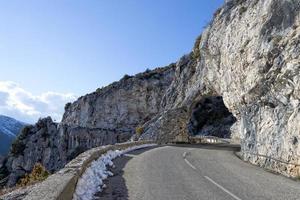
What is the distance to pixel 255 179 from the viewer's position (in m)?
13.7

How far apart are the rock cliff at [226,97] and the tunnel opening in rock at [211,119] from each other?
186 mm

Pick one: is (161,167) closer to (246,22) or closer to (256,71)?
(256,71)

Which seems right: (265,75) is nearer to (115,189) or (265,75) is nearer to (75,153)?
(115,189)

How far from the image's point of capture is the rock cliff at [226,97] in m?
18.7

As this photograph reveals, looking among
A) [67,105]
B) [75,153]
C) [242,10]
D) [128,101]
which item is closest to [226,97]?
[242,10]

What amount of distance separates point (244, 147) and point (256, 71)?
19.8 ft

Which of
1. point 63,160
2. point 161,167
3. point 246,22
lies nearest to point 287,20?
point 246,22

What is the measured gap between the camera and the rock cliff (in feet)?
61.4

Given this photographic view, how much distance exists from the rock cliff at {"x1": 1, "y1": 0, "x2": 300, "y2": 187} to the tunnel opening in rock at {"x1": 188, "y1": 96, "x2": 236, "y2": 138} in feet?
0.61

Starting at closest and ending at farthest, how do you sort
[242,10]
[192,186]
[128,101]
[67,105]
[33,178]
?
[192,186] < [33,178] < [242,10] < [128,101] < [67,105]

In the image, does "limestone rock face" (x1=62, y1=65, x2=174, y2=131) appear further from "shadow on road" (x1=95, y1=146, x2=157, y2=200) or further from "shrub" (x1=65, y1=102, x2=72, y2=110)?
"shadow on road" (x1=95, y1=146, x2=157, y2=200)

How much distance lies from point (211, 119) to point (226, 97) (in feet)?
109

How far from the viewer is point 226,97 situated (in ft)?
127

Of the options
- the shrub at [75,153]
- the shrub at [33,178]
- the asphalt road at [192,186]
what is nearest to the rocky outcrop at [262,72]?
the asphalt road at [192,186]
